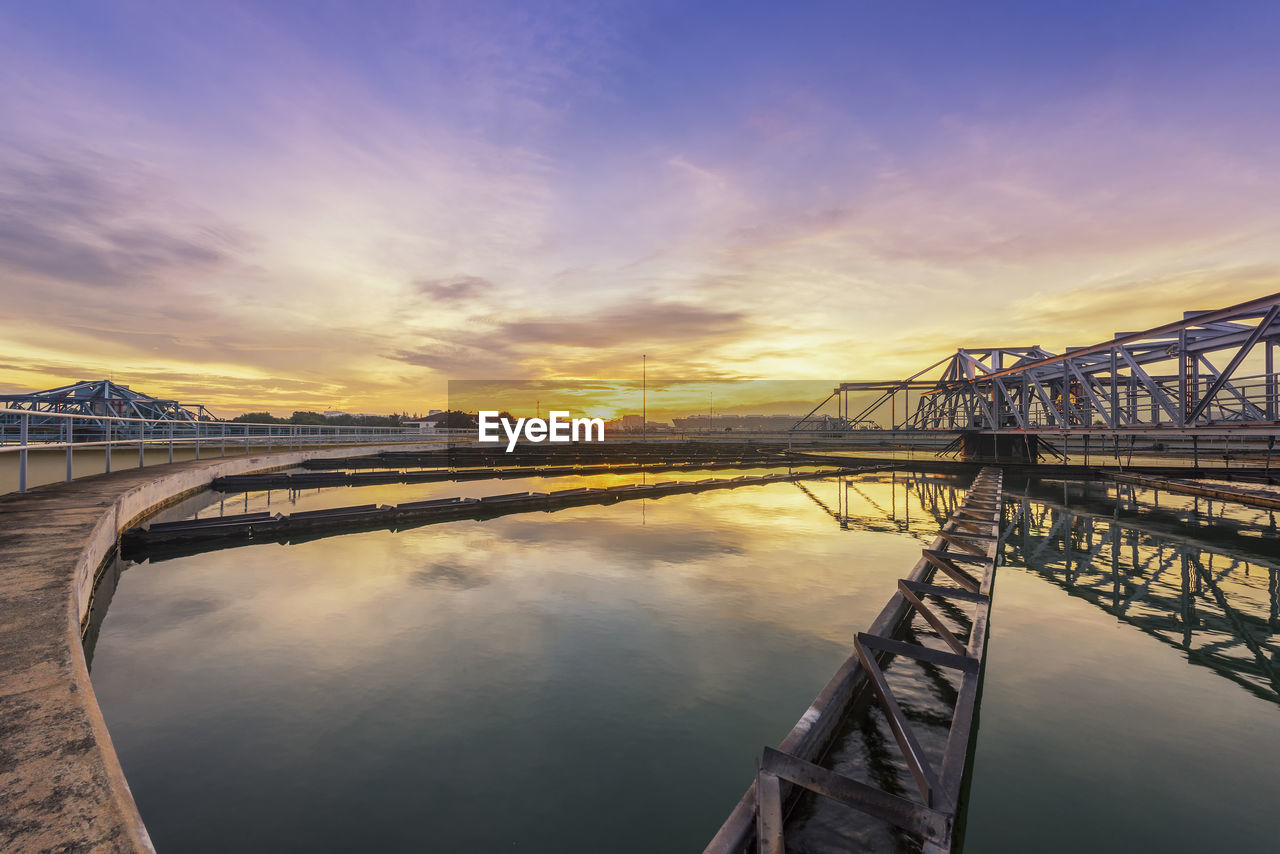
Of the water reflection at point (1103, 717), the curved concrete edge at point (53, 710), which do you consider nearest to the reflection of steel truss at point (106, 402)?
the curved concrete edge at point (53, 710)

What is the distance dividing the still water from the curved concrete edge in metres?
1.05

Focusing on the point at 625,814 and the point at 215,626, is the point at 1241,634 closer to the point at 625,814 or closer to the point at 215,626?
the point at 625,814

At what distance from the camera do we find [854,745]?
5.09 meters

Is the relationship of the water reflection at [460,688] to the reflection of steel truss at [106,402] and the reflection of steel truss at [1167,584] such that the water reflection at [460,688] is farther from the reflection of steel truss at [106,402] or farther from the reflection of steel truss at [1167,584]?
the reflection of steel truss at [106,402]

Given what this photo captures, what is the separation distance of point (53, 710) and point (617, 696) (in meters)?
4.51

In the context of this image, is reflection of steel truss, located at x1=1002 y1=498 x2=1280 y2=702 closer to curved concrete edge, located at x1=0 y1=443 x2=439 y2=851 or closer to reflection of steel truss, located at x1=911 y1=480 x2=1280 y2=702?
reflection of steel truss, located at x1=911 y1=480 x2=1280 y2=702

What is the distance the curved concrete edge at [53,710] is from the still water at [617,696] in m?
1.05

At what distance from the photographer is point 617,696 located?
19.8 ft

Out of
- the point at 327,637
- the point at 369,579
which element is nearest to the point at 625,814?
the point at 327,637

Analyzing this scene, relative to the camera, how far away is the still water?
13.9 feet

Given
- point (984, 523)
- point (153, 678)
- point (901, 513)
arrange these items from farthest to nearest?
point (901, 513)
point (984, 523)
point (153, 678)

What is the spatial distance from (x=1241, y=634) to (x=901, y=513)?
10434 mm

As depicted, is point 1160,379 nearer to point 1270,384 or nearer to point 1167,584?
point 1270,384

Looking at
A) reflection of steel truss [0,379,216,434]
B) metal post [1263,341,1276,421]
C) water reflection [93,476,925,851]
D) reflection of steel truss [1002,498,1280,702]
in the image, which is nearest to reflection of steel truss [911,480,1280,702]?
reflection of steel truss [1002,498,1280,702]
